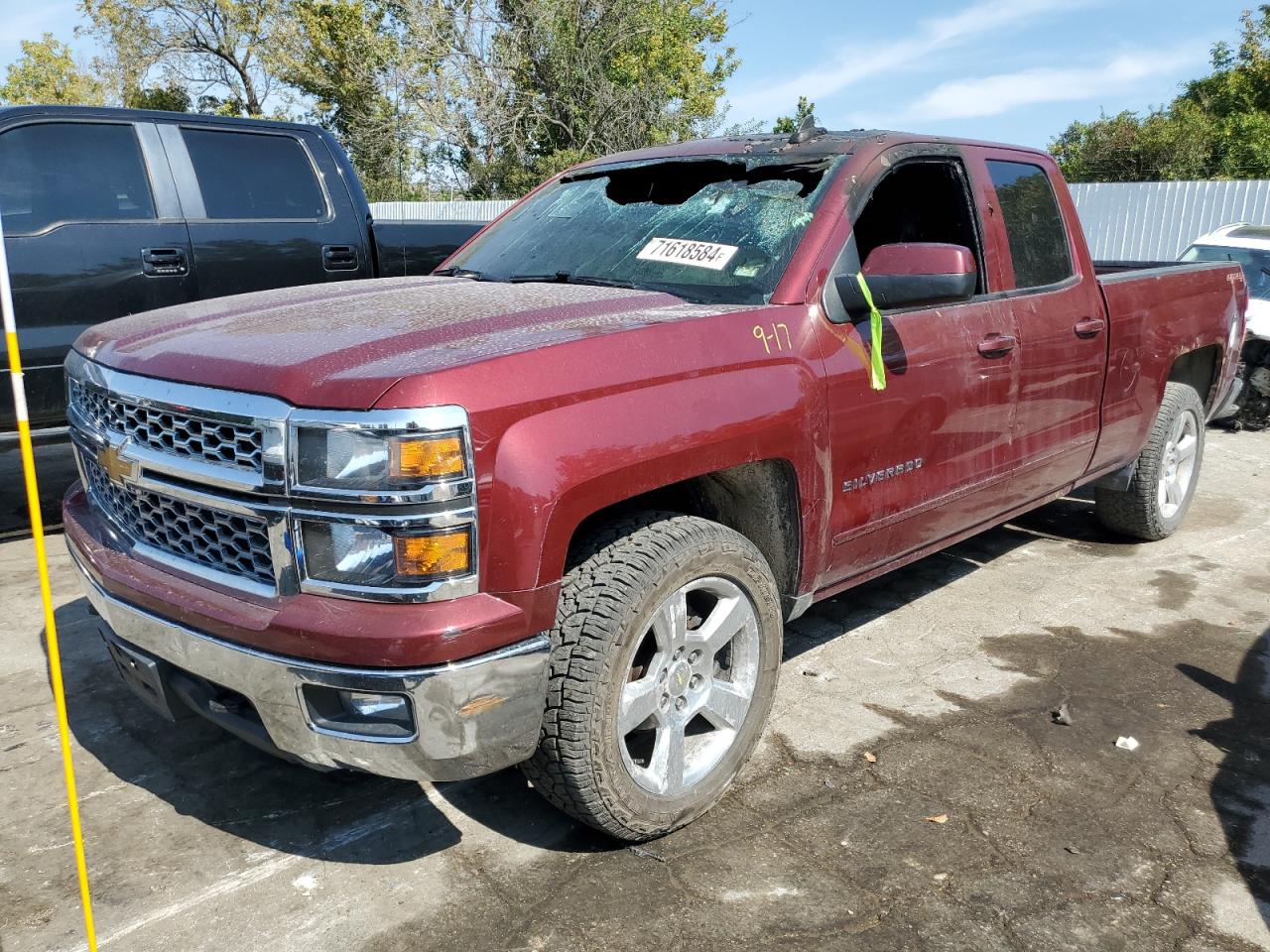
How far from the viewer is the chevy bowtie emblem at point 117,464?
2.54 m

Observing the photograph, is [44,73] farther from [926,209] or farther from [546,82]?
[926,209]

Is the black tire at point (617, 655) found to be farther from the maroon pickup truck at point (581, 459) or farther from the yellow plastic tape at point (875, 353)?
the yellow plastic tape at point (875, 353)

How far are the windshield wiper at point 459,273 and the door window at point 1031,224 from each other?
201 cm

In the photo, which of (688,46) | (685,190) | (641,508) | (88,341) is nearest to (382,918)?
(641,508)

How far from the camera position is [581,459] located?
2324 mm

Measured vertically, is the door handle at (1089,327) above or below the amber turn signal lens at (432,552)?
above

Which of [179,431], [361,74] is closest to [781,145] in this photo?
[179,431]

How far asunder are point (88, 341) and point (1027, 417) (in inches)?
127

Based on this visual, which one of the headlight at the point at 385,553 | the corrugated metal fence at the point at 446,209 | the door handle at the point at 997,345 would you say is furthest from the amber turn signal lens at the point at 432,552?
the corrugated metal fence at the point at 446,209

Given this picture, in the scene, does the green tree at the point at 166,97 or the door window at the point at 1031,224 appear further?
the green tree at the point at 166,97

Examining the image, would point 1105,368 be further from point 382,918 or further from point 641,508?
point 382,918

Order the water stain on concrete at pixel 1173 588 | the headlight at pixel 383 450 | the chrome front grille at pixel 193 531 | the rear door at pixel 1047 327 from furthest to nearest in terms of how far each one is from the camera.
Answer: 1. the water stain on concrete at pixel 1173 588
2. the rear door at pixel 1047 327
3. the chrome front grille at pixel 193 531
4. the headlight at pixel 383 450

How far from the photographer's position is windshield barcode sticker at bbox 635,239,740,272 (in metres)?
3.21

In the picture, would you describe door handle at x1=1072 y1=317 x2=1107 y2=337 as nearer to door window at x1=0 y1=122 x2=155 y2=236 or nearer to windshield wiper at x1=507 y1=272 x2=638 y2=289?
windshield wiper at x1=507 y1=272 x2=638 y2=289
